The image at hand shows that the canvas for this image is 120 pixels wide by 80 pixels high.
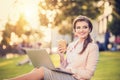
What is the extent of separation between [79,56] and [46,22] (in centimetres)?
49

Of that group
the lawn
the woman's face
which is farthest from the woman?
the lawn

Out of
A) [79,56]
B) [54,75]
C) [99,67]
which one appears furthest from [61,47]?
[99,67]

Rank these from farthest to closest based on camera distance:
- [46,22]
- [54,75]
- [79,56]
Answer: [46,22] → [79,56] → [54,75]

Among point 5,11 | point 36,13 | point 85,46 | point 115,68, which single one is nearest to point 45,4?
point 36,13

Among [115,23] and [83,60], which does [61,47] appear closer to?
[83,60]

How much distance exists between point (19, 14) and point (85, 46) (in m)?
0.75

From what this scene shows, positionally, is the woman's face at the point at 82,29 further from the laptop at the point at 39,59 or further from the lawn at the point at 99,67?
the laptop at the point at 39,59

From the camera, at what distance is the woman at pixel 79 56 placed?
2.73 m

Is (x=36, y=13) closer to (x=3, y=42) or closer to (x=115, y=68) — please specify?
(x=3, y=42)

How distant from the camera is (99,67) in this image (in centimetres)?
295

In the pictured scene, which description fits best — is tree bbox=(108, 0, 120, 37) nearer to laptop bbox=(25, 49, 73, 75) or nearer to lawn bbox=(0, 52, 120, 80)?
lawn bbox=(0, 52, 120, 80)

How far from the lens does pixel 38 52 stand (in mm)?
2762

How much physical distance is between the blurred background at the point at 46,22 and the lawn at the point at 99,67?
2.4 inches

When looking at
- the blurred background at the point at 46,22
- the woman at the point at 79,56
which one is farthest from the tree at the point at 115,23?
the woman at the point at 79,56
